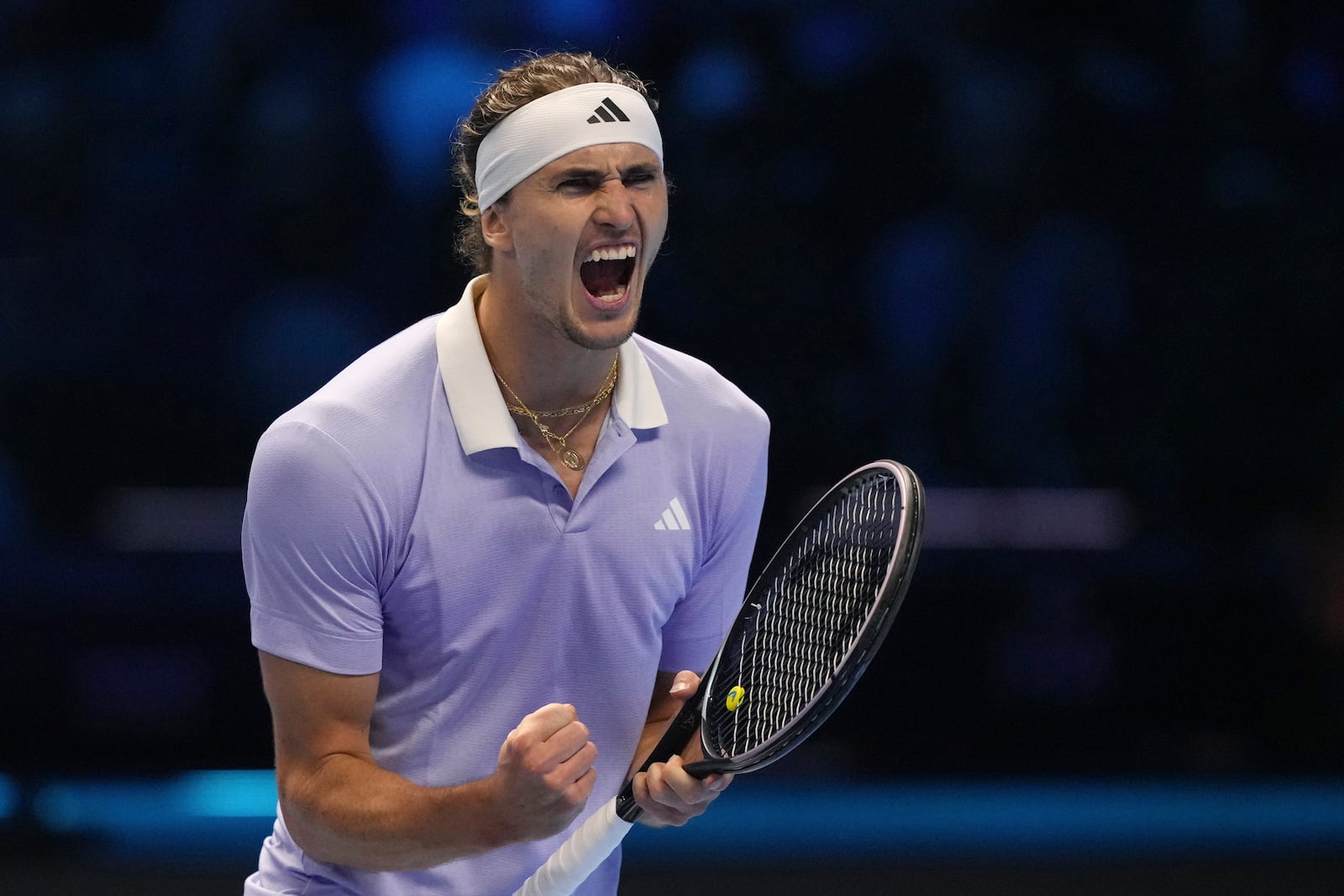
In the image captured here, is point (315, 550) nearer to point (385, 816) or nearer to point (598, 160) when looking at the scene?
point (385, 816)

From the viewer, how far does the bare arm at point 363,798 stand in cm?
171

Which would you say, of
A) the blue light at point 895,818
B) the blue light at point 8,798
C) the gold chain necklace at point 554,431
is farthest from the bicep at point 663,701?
the blue light at point 8,798

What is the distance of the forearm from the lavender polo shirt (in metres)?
0.09

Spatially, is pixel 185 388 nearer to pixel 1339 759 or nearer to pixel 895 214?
pixel 895 214

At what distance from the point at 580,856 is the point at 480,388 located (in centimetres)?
56

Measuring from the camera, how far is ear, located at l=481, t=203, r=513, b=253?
193 centimetres

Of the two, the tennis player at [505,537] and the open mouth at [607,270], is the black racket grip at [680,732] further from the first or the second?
the open mouth at [607,270]

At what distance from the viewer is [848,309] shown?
4059 millimetres

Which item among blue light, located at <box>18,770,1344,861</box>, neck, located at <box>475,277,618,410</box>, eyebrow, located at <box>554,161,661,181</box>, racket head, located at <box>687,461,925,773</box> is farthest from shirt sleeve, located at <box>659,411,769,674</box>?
blue light, located at <box>18,770,1344,861</box>

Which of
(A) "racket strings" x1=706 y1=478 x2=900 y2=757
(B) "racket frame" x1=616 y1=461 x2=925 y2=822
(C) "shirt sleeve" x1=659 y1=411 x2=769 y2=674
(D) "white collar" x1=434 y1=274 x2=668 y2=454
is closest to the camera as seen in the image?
(B) "racket frame" x1=616 y1=461 x2=925 y2=822

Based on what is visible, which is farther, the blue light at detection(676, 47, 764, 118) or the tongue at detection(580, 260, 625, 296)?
the blue light at detection(676, 47, 764, 118)

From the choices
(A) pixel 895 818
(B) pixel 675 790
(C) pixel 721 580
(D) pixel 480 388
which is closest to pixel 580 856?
(B) pixel 675 790

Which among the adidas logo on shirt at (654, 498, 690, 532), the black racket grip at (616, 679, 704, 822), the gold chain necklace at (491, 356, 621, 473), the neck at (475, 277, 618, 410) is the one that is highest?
the neck at (475, 277, 618, 410)

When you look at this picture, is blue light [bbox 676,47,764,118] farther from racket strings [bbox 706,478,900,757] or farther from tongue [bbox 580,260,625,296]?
racket strings [bbox 706,478,900,757]
